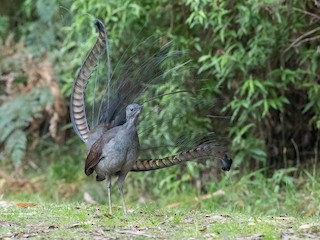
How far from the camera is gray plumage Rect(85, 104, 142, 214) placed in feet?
20.9

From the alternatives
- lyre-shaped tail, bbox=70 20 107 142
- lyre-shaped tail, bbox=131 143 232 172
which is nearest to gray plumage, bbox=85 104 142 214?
lyre-shaped tail, bbox=131 143 232 172

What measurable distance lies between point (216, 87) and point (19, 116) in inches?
163

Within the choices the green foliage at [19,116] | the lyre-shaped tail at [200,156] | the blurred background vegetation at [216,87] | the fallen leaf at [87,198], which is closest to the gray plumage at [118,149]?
the lyre-shaped tail at [200,156]

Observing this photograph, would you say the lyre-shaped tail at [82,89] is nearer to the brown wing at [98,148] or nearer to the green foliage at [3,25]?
the brown wing at [98,148]

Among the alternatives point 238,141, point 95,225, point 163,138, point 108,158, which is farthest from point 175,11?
point 95,225

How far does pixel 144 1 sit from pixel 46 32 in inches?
112

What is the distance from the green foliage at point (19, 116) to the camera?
38.1 ft

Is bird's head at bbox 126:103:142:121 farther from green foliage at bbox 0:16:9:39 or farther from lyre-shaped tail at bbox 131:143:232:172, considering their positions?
green foliage at bbox 0:16:9:39

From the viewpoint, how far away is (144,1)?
33.4 feet

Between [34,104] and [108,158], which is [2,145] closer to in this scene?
[34,104]

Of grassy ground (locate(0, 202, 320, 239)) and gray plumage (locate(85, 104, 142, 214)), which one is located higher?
gray plumage (locate(85, 104, 142, 214))

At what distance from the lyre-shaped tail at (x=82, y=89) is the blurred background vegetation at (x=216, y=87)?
92 centimetres

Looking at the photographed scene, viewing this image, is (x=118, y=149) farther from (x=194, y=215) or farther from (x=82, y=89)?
(x=82, y=89)

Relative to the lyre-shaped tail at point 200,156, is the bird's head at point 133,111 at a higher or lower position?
higher
